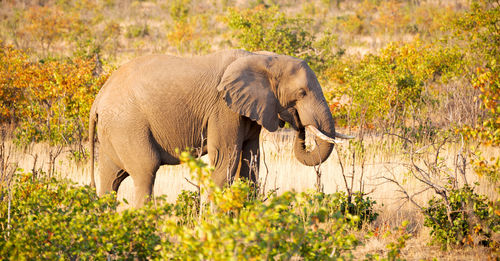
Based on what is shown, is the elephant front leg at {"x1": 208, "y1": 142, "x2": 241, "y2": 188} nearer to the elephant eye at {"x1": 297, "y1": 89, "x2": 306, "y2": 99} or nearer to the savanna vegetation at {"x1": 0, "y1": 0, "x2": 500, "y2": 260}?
the savanna vegetation at {"x1": 0, "y1": 0, "x2": 500, "y2": 260}

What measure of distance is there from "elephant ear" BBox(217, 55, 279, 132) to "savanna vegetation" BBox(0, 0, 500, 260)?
3.03 feet

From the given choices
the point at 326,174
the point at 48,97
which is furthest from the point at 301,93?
the point at 48,97

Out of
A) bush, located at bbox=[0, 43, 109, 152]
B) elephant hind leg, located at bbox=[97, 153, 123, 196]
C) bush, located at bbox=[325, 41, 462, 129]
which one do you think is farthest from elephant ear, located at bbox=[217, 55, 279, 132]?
bush, located at bbox=[0, 43, 109, 152]

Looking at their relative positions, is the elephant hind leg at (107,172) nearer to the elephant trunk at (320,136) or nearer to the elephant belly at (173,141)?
the elephant belly at (173,141)

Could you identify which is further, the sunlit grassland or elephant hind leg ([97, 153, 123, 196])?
the sunlit grassland

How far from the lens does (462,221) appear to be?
590 centimetres

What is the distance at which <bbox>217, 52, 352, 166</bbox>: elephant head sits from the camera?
6445 mm

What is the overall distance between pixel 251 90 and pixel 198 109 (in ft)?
2.29

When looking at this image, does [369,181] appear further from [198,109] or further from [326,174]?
[198,109]

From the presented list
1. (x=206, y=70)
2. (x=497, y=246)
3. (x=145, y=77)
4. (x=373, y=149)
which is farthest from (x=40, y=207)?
(x=373, y=149)

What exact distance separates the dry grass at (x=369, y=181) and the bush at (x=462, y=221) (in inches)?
5.6

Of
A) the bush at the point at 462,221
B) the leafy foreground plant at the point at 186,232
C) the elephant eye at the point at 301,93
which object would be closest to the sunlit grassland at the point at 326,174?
the bush at the point at 462,221

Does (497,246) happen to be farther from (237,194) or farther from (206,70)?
(206,70)

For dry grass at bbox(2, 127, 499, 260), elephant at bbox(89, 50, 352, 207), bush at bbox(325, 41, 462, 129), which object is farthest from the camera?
bush at bbox(325, 41, 462, 129)
